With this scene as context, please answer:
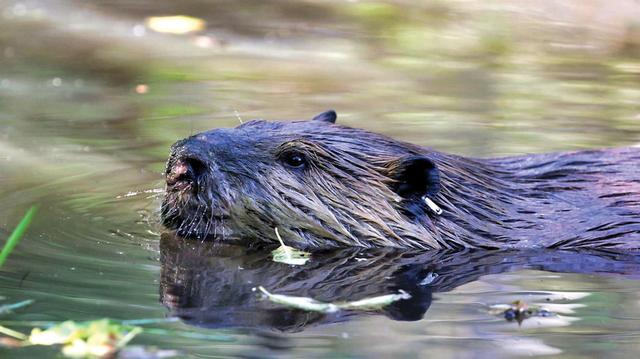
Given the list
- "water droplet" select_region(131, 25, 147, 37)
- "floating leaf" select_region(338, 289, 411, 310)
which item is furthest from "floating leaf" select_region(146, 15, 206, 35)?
"floating leaf" select_region(338, 289, 411, 310)

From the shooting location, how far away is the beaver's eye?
20.0 ft

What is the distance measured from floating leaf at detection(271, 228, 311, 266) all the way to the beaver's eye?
335 millimetres

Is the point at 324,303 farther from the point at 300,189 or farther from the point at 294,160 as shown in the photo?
the point at 294,160

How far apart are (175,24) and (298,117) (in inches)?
129

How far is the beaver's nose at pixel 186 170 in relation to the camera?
5.93 m

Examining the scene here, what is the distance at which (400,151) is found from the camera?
6.23 metres

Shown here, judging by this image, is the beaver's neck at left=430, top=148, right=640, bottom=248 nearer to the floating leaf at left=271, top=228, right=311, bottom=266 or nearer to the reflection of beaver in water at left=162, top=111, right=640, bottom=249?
the reflection of beaver in water at left=162, top=111, right=640, bottom=249

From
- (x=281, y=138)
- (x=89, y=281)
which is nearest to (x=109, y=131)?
(x=281, y=138)

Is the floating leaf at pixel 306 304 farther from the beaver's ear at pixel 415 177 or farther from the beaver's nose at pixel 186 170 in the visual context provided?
the beaver's ear at pixel 415 177

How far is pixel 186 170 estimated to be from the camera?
5949mm

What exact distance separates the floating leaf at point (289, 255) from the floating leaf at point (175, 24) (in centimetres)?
591

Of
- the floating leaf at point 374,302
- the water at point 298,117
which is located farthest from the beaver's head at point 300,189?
the floating leaf at point 374,302

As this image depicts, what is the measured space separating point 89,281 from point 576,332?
2.04m

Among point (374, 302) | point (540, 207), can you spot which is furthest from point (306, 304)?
point (540, 207)
